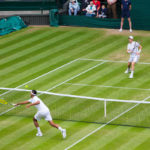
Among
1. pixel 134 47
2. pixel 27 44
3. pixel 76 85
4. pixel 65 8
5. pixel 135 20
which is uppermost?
pixel 65 8

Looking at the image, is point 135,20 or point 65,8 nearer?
point 135,20

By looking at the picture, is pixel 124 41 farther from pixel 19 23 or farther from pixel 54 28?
pixel 19 23

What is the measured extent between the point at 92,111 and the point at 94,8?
619 inches

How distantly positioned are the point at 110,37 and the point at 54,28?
15.5 feet

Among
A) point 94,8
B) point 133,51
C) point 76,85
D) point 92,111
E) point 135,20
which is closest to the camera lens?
point 92,111

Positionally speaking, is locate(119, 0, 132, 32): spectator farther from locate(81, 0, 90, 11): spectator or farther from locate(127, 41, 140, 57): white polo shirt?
locate(127, 41, 140, 57): white polo shirt

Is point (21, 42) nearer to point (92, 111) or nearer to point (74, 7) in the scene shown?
point (74, 7)

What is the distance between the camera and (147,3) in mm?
34812

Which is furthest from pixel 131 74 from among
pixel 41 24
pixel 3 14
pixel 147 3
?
pixel 3 14

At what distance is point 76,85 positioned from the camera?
26625 mm

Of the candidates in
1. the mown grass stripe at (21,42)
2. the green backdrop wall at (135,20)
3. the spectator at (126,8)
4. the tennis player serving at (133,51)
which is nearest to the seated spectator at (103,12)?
the green backdrop wall at (135,20)

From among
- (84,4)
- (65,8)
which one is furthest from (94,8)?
(65,8)

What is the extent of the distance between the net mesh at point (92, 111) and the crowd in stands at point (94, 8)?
14.4 meters

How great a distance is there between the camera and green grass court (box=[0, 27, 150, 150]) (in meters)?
19.9
